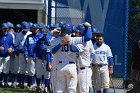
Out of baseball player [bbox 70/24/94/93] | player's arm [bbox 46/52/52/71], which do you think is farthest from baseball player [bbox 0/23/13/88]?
baseball player [bbox 70/24/94/93]

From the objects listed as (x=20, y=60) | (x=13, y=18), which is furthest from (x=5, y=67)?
(x=13, y=18)

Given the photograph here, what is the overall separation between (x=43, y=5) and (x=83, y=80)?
548 inches

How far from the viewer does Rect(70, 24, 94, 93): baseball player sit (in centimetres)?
1280

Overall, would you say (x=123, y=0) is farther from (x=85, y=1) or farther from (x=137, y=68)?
(x=137, y=68)

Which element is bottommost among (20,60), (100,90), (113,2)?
(100,90)

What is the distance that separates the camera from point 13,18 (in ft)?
94.0

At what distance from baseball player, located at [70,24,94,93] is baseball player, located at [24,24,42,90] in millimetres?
3951

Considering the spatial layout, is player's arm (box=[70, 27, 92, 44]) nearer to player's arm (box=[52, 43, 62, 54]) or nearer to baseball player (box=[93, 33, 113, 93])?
player's arm (box=[52, 43, 62, 54])

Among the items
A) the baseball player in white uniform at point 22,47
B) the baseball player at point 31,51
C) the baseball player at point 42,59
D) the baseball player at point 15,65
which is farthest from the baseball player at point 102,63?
the baseball player at point 15,65

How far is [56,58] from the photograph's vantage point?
12.6 metres

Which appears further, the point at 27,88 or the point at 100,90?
the point at 27,88

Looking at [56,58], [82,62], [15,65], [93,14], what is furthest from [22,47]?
[56,58]

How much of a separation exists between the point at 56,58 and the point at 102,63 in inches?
120

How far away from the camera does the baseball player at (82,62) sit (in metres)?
12.8
